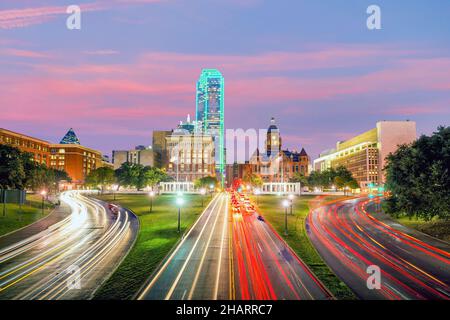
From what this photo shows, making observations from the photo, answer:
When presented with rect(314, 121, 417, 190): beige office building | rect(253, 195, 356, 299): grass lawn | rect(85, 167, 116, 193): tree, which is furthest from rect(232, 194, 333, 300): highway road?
rect(314, 121, 417, 190): beige office building

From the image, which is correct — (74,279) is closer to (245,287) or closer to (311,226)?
(245,287)

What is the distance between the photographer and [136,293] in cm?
2097

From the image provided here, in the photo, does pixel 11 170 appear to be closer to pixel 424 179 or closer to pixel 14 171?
pixel 14 171

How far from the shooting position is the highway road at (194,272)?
828 inches

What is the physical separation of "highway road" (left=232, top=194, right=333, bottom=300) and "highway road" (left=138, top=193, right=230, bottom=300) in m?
1.26

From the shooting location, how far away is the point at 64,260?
3020cm

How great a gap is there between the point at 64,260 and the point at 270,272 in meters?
22.0

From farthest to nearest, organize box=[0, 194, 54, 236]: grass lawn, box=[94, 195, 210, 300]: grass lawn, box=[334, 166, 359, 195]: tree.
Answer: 1. box=[334, 166, 359, 195]: tree
2. box=[0, 194, 54, 236]: grass lawn
3. box=[94, 195, 210, 300]: grass lawn

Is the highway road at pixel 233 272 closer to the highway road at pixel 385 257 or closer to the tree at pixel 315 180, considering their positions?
the highway road at pixel 385 257

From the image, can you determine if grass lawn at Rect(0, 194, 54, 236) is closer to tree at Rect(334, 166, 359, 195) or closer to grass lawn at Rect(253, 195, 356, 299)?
grass lawn at Rect(253, 195, 356, 299)

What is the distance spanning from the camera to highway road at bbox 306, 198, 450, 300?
Result: 72.6 ft

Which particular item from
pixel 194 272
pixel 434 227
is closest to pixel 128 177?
pixel 194 272

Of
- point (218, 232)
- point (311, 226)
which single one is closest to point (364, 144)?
point (311, 226)

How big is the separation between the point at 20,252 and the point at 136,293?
2158cm
